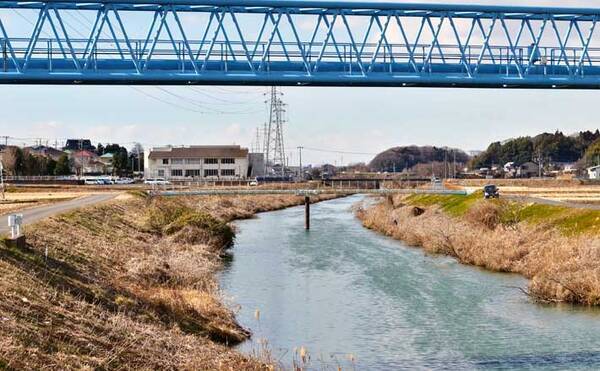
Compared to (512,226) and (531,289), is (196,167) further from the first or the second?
(531,289)

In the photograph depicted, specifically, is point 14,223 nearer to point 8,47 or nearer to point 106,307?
point 106,307

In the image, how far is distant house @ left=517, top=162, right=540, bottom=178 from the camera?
156 metres

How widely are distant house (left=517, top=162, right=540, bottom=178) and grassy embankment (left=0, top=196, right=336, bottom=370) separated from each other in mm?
125545

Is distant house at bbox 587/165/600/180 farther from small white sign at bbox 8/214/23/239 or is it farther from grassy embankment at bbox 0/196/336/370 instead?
small white sign at bbox 8/214/23/239

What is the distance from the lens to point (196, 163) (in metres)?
136

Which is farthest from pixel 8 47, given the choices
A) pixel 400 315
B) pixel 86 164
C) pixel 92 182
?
pixel 86 164

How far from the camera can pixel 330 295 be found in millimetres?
33469

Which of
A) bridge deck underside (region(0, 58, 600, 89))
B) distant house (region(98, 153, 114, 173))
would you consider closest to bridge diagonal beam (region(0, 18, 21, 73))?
bridge deck underside (region(0, 58, 600, 89))

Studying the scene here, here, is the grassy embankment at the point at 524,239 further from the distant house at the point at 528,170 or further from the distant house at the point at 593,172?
the distant house at the point at 528,170

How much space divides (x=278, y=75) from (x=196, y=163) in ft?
343

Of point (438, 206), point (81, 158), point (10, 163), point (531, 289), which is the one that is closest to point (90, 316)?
point (531, 289)

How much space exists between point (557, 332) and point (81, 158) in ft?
466

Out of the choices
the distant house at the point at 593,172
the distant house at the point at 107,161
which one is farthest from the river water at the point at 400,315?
the distant house at the point at 107,161

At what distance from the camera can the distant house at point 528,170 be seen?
156 m
